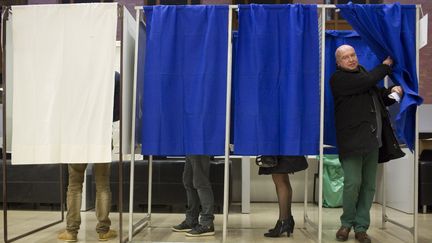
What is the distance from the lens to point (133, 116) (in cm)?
349

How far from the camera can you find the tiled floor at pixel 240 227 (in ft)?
12.0

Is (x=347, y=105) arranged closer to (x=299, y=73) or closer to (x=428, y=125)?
(x=299, y=73)

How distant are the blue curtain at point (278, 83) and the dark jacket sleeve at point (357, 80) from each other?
20 centimetres

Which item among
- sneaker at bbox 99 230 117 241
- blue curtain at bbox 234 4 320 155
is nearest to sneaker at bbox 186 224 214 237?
sneaker at bbox 99 230 117 241

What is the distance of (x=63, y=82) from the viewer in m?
3.35

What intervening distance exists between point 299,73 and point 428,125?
4.17 meters

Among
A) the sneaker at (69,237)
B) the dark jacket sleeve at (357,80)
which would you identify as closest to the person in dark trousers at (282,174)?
the dark jacket sleeve at (357,80)

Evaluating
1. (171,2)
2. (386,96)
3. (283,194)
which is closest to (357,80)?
(386,96)

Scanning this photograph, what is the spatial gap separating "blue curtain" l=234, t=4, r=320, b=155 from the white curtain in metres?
1.01

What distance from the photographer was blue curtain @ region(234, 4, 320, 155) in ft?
11.2

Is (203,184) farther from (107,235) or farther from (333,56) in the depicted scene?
(333,56)

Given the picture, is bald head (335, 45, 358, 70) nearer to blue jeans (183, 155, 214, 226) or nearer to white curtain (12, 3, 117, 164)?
blue jeans (183, 155, 214, 226)

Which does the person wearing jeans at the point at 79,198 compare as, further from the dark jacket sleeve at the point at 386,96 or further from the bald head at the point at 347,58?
the dark jacket sleeve at the point at 386,96

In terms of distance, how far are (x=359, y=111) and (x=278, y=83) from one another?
2.13 feet
